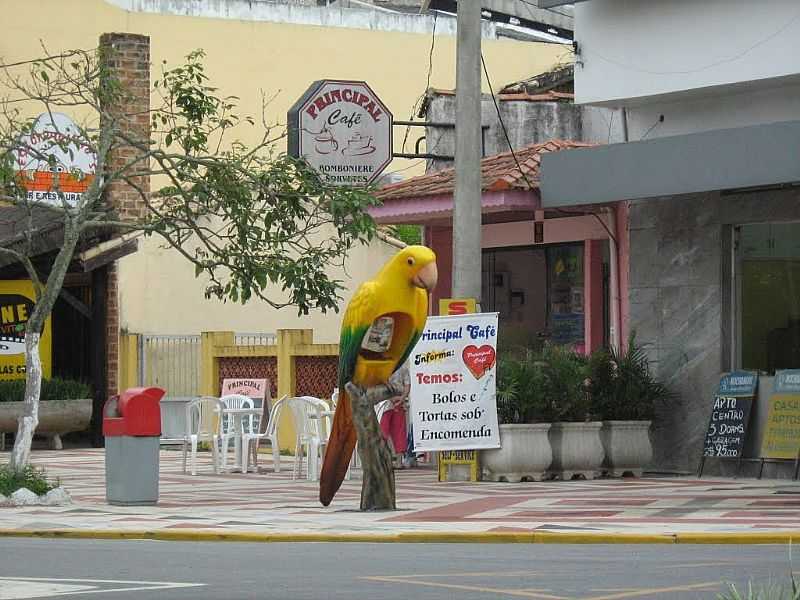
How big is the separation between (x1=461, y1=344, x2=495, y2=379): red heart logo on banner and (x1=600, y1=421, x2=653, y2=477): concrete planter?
5.71 ft

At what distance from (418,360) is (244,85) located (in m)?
19.2

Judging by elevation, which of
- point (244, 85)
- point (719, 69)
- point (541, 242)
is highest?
point (244, 85)

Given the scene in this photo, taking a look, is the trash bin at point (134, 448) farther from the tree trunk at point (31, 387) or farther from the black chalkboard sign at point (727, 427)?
the black chalkboard sign at point (727, 427)

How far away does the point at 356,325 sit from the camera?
53.4ft

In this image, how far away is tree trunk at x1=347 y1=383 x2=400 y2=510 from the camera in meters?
16.2

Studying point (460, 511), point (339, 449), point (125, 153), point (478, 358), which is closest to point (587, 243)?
point (478, 358)

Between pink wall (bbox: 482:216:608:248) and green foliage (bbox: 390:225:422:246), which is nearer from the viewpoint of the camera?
pink wall (bbox: 482:216:608:248)

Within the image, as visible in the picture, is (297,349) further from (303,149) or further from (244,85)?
(244,85)

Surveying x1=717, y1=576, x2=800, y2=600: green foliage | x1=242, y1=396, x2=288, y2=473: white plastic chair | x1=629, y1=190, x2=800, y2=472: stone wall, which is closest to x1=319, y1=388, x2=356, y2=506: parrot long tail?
x1=242, y1=396, x2=288, y2=473: white plastic chair

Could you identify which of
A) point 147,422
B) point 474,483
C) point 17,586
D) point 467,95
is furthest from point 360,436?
point 17,586

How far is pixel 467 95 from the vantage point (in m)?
19.4

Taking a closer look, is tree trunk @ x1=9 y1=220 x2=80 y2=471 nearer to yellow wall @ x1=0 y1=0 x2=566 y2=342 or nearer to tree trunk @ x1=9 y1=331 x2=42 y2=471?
tree trunk @ x1=9 y1=331 x2=42 y2=471

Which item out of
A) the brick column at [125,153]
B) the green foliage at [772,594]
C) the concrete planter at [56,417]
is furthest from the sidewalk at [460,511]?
the brick column at [125,153]

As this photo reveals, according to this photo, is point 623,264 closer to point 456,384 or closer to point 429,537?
point 456,384
